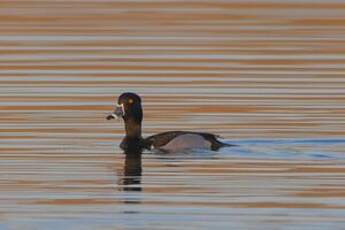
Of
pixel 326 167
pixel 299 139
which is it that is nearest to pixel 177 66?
pixel 299 139

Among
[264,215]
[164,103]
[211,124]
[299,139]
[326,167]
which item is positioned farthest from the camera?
[164,103]

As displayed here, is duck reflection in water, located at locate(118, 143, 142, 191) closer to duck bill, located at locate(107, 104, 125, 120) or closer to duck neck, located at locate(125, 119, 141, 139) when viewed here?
duck neck, located at locate(125, 119, 141, 139)

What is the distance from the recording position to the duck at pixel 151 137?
17219mm

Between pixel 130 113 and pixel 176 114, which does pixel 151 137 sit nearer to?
pixel 130 113

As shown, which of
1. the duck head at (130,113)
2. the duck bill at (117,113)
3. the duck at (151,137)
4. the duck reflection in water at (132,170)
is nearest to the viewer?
the duck reflection in water at (132,170)

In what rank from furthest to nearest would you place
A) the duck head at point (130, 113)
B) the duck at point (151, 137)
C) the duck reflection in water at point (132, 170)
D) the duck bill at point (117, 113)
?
the duck bill at point (117, 113) < the duck head at point (130, 113) < the duck at point (151, 137) < the duck reflection in water at point (132, 170)

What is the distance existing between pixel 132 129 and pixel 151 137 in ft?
1.24

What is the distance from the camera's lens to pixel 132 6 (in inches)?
1272

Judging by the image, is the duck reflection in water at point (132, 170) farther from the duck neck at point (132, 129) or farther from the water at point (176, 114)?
the duck neck at point (132, 129)

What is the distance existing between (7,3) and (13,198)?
19.1m

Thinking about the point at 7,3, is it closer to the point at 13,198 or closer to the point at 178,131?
the point at 178,131

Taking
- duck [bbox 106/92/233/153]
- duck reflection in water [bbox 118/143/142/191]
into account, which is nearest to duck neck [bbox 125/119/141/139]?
duck [bbox 106/92/233/153]

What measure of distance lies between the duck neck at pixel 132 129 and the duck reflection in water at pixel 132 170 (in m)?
0.15

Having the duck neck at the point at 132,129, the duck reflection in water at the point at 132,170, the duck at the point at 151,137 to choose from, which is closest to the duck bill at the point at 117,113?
the duck at the point at 151,137
